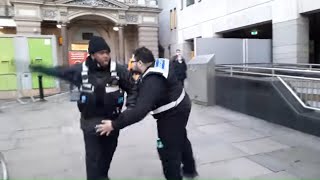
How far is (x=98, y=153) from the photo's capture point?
3.59m

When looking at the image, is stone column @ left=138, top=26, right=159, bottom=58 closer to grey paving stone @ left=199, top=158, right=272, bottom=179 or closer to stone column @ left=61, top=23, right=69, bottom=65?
stone column @ left=61, top=23, right=69, bottom=65

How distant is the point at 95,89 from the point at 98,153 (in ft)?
2.11

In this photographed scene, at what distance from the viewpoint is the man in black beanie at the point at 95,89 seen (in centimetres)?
349

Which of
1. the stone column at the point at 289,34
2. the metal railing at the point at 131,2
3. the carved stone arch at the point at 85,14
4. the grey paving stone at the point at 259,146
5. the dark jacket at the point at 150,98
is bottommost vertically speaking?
the grey paving stone at the point at 259,146

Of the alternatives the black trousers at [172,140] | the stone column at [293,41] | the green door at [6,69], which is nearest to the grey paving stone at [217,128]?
the black trousers at [172,140]

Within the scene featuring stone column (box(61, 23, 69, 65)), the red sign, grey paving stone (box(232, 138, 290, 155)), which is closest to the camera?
grey paving stone (box(232, 138, 290, 155))

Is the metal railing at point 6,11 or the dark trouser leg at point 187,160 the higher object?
the metal railing at point 6,11

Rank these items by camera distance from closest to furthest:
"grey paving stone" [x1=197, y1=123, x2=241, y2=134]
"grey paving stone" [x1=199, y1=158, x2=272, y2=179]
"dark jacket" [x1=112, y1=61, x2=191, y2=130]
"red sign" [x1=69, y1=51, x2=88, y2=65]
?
"dark jacket" [x1=112, y1=61, x2=191, y2=130], "grey paving stone" [x1=199, y1=158, x2=272, y2=179], "grey paving stone" [x1=197, y1=123, x2=241, y2=134], "red sign" [x1=69, y1=51, x2=88, y2=65]

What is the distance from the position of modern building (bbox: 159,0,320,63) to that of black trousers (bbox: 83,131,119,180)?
10.1 meters

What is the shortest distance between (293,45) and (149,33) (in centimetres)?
1381

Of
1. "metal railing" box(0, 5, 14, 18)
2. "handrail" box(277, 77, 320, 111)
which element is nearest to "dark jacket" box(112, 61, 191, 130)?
"handrail" box(277, 77, 320, 111)

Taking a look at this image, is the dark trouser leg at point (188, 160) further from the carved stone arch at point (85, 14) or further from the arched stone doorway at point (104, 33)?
the arched stone doorway at point (104, 33)

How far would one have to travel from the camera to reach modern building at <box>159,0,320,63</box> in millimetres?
13938

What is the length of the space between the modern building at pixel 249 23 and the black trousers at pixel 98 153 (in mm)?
10132
